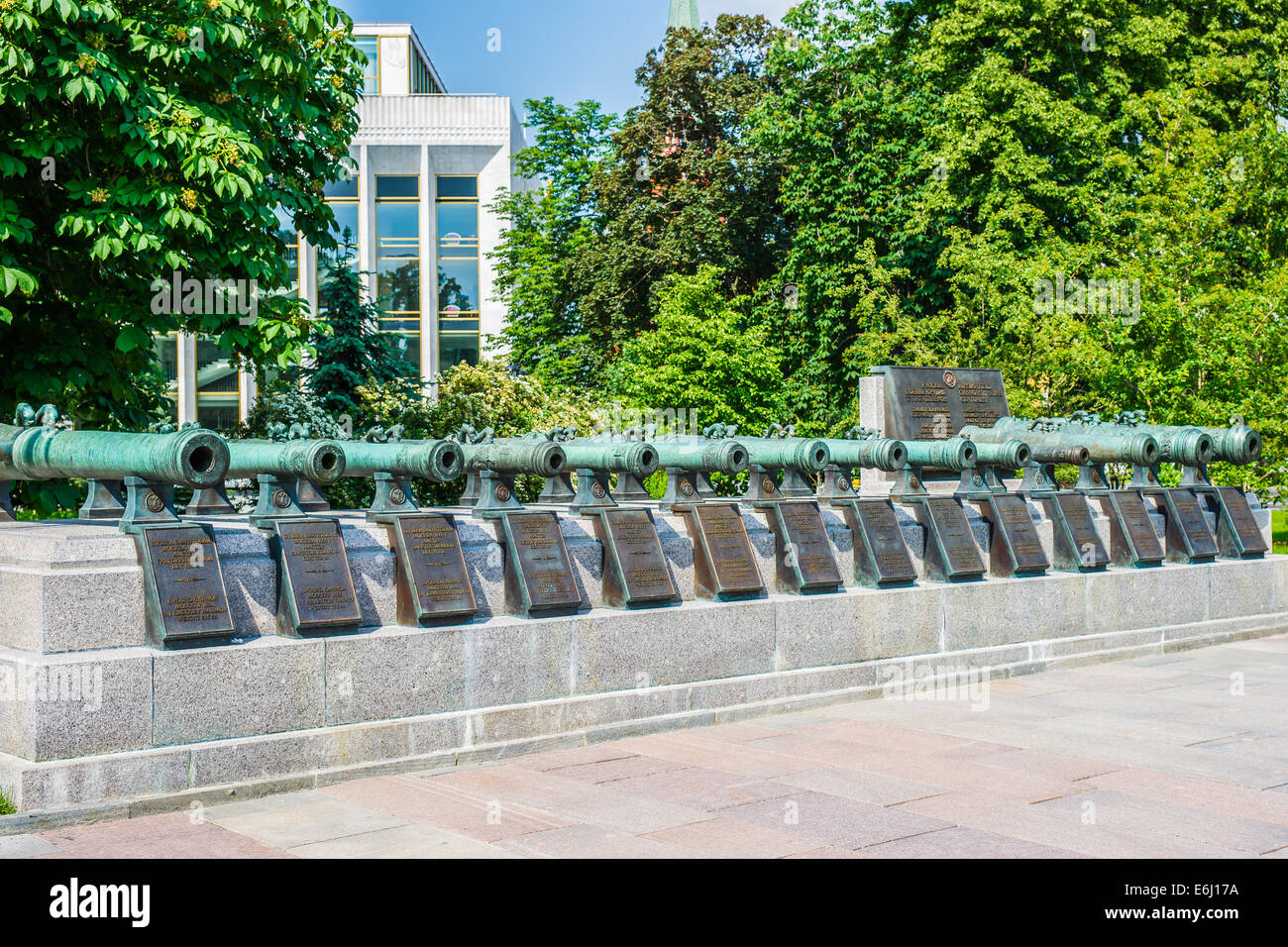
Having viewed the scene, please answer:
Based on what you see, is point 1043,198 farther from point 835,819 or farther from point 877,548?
point 835,819

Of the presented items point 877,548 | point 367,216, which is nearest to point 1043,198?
point 877,548

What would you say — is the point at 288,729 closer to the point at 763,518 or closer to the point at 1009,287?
the point at 763,518

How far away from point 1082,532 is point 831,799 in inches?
252

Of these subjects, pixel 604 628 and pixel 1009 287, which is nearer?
pixel 604 628

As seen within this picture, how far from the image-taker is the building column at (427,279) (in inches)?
1713

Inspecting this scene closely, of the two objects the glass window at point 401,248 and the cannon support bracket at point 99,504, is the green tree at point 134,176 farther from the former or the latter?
the glass window at point 401,248

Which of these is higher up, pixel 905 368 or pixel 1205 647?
pixel 905 368

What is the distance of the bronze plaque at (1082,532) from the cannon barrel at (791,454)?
271 cm

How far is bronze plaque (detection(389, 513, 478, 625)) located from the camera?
7.54m

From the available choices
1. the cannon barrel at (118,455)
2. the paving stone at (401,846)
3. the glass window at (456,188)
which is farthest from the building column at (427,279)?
the paving stone at (401,846)

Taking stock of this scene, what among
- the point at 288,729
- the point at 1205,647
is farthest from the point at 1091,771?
the point at 1205,647

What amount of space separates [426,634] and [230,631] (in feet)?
3.93

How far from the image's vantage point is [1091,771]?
22.7 ft

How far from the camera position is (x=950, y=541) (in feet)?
34.7
